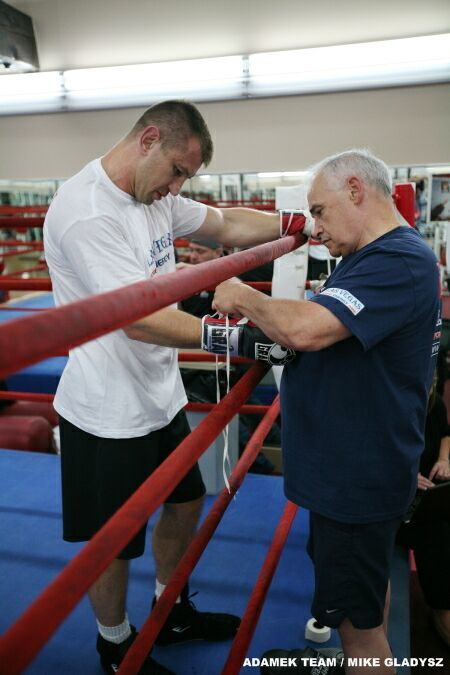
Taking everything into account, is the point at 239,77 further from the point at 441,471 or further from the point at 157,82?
the point at 441,471

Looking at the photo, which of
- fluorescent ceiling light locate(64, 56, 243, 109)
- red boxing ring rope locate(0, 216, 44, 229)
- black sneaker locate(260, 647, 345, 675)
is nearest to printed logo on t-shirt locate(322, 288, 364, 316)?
black sneaker locate(260, 647, 345, 675)

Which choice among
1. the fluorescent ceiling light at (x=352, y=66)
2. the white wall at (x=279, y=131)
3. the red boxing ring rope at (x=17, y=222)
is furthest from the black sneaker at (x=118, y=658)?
the fluorescent ceiling light at (x=352, y=66)

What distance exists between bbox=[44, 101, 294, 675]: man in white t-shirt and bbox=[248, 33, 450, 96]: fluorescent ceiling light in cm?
297

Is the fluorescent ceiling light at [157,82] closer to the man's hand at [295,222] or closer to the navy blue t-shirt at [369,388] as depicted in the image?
the man's hand at [295,222]

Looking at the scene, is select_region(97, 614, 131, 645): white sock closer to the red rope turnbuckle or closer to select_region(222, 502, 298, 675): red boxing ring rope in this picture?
select_region(222, 502, 298, 675): red boxing ring rope

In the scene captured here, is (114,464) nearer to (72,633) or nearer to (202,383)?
(72,633)

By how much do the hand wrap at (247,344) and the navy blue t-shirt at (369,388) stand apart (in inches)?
3.3

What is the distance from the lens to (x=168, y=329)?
3.64 ft

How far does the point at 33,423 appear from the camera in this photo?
3215 mm

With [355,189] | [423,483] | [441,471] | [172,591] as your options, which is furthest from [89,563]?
[441,471]

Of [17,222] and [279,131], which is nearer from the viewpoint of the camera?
[17,222]

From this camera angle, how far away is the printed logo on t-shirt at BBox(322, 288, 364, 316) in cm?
103

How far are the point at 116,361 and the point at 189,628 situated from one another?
84 cm

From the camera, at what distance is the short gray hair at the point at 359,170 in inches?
47.3
